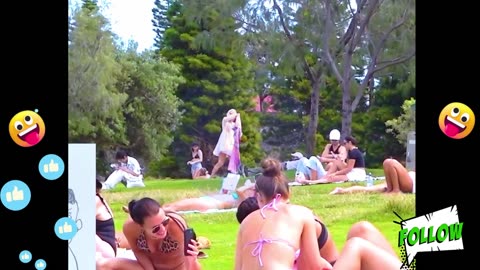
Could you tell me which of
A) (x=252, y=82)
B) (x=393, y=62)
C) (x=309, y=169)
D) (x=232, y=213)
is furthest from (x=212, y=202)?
(x=393, y=62)

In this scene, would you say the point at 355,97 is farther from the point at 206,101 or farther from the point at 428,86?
the point at 206,101

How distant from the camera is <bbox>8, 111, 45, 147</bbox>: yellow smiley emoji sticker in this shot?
427 centimetres

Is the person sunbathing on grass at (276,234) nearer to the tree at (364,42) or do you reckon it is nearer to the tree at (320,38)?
the tree at (320,38)

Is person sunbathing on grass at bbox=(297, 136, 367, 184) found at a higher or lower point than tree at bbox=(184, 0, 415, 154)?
lower

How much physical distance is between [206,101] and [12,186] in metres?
1.02

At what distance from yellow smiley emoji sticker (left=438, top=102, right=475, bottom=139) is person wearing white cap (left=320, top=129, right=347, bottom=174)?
52 cm

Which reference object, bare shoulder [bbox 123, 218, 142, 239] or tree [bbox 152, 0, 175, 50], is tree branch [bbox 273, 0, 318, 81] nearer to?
tree [bbox 152, 0, 175, 50]

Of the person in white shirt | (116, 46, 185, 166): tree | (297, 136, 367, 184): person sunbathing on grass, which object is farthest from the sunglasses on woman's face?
(297, 136, 367, 184): person sunbathing on grass

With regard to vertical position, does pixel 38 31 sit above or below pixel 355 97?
above

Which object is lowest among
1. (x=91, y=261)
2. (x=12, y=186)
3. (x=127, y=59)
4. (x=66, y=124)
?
(x=91, y=261)

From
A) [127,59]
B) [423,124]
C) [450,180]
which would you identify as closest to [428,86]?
[423,124]

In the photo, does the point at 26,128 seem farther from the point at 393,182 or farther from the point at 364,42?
the point at 393,182

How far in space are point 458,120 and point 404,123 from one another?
287 mm

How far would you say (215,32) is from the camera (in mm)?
4477
